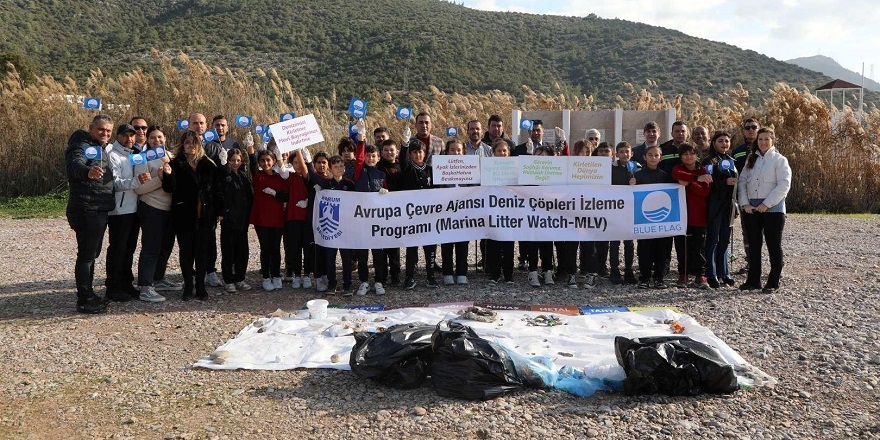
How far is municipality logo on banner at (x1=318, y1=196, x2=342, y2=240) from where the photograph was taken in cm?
888

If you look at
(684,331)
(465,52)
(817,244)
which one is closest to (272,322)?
(684,331)

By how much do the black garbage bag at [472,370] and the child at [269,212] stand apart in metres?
4.25

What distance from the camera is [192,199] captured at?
823cm

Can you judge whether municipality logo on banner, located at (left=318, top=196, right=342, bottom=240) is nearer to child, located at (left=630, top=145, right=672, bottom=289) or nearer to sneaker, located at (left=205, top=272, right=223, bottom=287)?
sneaker, located at (left=205, top=272, right=223, bottom=287)

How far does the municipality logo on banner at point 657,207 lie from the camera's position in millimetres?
9008

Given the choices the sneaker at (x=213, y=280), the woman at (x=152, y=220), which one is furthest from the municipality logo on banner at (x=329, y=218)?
the woman at (x=152, y=220)

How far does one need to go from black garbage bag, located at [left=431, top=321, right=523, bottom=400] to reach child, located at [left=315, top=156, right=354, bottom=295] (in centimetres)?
371

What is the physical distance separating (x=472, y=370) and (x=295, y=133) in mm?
4748

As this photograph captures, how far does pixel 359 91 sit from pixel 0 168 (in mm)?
19281

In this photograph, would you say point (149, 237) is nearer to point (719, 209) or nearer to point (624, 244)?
point (624, 244)

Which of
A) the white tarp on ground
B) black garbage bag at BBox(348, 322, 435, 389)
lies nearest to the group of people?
the white tarp on ground

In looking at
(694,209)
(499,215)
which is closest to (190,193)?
(499,215)

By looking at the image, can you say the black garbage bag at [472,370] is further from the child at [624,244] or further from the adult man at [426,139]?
the adult man at [426,139]

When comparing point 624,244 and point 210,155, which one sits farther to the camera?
point 624,244
